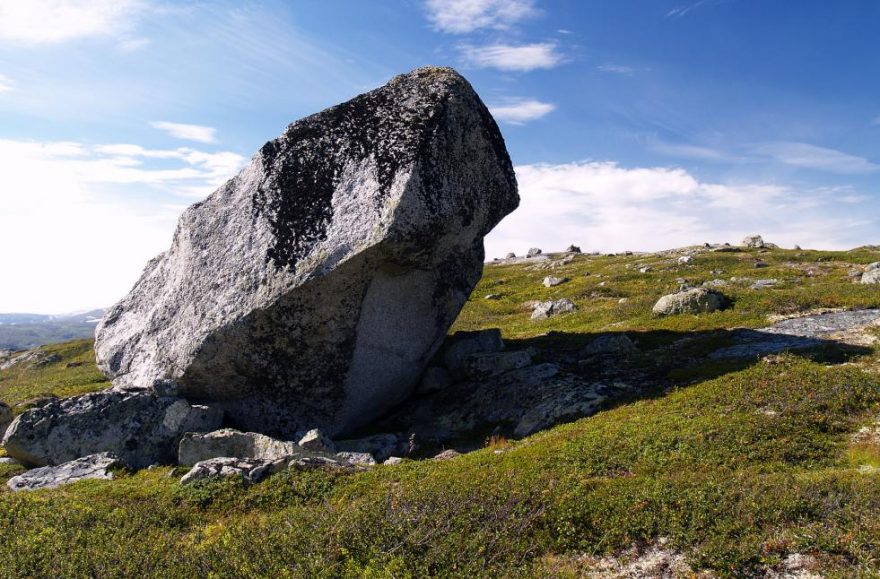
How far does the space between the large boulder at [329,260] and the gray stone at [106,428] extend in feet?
5.93

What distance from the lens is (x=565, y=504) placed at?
1403cm

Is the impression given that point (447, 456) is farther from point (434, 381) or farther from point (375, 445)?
point (434, 381)

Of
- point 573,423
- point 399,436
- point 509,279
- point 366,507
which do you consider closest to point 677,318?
point 573,423

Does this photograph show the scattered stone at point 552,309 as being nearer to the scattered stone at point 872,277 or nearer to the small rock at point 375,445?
the scattered stone at point 872,277

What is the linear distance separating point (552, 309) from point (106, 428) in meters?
36.1

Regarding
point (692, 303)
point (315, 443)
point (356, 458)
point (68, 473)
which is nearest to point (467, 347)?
point (315, 443)

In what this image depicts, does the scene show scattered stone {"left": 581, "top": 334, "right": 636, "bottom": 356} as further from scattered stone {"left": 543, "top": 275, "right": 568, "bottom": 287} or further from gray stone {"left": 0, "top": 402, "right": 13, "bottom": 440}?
scattered stone {"left": 543, "top": 275, "right": 568, "bottom": 287}

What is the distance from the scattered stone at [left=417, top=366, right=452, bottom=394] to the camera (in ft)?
100

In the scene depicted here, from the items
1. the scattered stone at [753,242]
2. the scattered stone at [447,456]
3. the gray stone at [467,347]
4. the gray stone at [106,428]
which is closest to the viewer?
the scattered stone at [447,456]

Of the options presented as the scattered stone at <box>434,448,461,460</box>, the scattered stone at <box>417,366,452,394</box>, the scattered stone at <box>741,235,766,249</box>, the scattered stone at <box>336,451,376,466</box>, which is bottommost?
the scattered stone at <box>434,448,461,460</box>

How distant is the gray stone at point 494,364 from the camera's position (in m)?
29.4

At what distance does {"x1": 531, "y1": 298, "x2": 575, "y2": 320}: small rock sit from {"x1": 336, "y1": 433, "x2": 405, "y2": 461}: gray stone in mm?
26830

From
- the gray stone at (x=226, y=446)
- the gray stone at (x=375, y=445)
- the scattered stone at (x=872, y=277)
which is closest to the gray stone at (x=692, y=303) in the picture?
the scattered stone at (x=872, y=277)

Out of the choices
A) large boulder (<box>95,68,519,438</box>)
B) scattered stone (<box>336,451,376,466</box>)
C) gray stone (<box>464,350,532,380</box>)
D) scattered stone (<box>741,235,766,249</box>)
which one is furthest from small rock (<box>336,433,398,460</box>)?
scattered stone (<box>741,235,766,249</box>)
